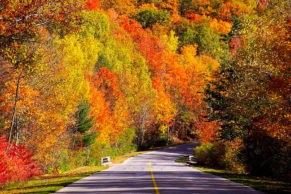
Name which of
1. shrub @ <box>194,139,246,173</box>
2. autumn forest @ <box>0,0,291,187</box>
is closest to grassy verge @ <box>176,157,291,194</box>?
autumn forest @ <box>0,0,291,187</box>

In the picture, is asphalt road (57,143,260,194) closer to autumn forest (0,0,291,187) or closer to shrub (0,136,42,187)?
autumn forest (0,0,291,187)

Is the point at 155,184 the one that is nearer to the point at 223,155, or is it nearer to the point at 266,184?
the point at 266,184

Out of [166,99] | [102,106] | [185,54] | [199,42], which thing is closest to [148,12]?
[199,42]

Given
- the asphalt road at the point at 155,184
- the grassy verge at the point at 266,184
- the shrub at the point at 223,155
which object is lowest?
the grassy verge at the point at 266,184

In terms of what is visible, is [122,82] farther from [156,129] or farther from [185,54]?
[185,54]

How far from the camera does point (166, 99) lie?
207 ft

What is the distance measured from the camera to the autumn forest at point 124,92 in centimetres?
1552

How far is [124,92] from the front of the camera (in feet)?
182

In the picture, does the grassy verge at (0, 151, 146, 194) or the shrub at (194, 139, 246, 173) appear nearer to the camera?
the grassy verge at (0, 151, 146, 194)

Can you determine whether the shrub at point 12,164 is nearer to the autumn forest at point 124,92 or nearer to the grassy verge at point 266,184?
the autumn forest at point 124,92

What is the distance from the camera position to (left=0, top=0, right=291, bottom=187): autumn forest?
15.5 meters

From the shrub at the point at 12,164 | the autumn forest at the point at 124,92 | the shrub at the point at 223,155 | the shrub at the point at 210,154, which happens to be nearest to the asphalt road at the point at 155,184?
the autumn forest at the point at 124,92

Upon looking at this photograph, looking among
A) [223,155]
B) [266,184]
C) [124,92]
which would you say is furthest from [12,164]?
[124,92]

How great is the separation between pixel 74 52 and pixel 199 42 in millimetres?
57138
